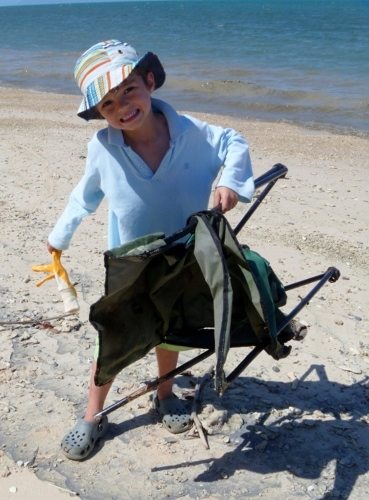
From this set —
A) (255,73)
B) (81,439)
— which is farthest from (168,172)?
(255,73)

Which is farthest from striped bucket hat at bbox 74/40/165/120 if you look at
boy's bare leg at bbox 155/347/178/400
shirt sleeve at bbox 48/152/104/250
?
boy's bare leg at bbox 155/347/178/400

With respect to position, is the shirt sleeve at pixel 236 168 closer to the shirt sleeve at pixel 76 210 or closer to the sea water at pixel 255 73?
the shirt sleeve at pixel 76 210

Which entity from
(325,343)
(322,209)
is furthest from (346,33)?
(325,343)

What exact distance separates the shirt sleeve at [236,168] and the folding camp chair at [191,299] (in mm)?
95

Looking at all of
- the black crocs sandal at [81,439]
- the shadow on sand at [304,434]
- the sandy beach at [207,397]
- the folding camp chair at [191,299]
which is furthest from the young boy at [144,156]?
the shadow on sand at [304,434]

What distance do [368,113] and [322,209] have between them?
7.46 meters

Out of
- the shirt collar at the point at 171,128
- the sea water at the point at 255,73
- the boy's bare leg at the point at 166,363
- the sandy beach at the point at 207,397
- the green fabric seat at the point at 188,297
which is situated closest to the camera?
the green fabric seat at the point at 188,297

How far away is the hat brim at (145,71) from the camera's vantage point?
253cm

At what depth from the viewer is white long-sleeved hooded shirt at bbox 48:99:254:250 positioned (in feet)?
8.57

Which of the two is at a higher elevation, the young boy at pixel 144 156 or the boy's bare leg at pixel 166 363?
the young boy at pixel 144 156

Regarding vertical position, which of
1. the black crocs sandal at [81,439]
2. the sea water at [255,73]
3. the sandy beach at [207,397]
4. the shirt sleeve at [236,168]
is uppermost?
the shirt sleeve at [236,168]

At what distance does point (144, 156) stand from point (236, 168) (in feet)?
1.17

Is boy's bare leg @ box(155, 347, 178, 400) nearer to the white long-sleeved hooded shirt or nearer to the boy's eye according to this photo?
the white long-sleeved hooded shirt

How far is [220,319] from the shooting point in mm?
2160
